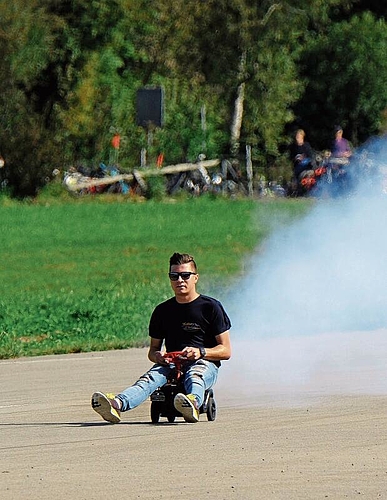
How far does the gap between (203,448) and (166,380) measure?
5.34 ft

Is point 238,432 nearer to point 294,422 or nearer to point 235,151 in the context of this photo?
point 294,422

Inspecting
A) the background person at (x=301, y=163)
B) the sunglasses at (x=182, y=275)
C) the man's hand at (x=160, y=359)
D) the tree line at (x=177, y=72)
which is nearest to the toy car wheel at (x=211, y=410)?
the man's hand at (x=160, y=359)

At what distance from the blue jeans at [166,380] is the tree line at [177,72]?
104ft

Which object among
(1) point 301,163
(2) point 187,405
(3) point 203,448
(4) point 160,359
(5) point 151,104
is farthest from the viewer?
(5) point 151,104

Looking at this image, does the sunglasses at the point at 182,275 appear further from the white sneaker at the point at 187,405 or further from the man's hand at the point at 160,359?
the white sneaker at the point at 187,405

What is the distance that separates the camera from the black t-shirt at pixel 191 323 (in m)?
11.4

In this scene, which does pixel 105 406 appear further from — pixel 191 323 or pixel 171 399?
pixel 191 323

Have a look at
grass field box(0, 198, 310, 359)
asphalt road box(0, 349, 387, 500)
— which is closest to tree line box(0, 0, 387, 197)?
grass field box(0, 198, 310, 359)

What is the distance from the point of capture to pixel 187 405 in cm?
1084

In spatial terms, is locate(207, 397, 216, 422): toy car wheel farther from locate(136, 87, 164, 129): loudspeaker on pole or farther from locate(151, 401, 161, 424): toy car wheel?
locate(136, 87, 164, 129): loudspeaker on pole

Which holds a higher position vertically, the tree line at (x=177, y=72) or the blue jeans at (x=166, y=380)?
the blue jeans at (x=166, y=380)

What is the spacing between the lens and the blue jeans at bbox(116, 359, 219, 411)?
438 inches

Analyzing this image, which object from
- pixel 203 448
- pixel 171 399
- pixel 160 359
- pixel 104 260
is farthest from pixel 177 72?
→ pixel 203 448

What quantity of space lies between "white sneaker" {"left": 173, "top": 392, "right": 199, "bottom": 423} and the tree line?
3222 cm
